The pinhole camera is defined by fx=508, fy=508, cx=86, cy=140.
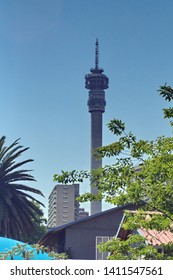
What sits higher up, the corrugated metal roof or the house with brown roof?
the house with brown roof

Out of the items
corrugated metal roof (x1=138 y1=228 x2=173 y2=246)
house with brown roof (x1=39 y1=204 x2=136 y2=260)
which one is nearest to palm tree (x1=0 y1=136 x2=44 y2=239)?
house with brown roof (x1=39 y1=204 x2=136 y2=260)

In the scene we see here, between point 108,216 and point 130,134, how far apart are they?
84.3ft

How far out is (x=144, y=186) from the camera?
13.1 m

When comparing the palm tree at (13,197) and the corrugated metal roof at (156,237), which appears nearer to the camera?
the corrugated metal roof at (156,237)

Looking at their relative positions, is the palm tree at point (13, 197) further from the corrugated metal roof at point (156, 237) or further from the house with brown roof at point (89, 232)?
the corrugated metal roof at point (156, 237)

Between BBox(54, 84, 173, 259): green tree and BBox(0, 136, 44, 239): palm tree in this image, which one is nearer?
BBox(54, 84, 173, 259): green tree

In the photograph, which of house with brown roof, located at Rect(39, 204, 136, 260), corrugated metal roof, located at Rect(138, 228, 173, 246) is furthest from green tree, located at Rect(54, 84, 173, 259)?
house with brown roof, located at Rect(39, 204, 136, 260)

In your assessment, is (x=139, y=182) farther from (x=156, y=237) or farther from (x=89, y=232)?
(x=89, y=232)

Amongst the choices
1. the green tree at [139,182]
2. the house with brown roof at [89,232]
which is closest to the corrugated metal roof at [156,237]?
the green tree at [139,182]

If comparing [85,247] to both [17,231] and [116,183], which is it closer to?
[17,231]

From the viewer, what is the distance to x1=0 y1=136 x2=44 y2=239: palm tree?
45094mm

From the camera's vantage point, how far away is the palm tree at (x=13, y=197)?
4509 centimetres

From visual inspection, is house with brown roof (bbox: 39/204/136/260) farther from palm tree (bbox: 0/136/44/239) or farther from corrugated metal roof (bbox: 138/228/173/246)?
corrugated metal roof (bbox: 138/228/173/246)

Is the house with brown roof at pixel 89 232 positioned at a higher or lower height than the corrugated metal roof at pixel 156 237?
higher
